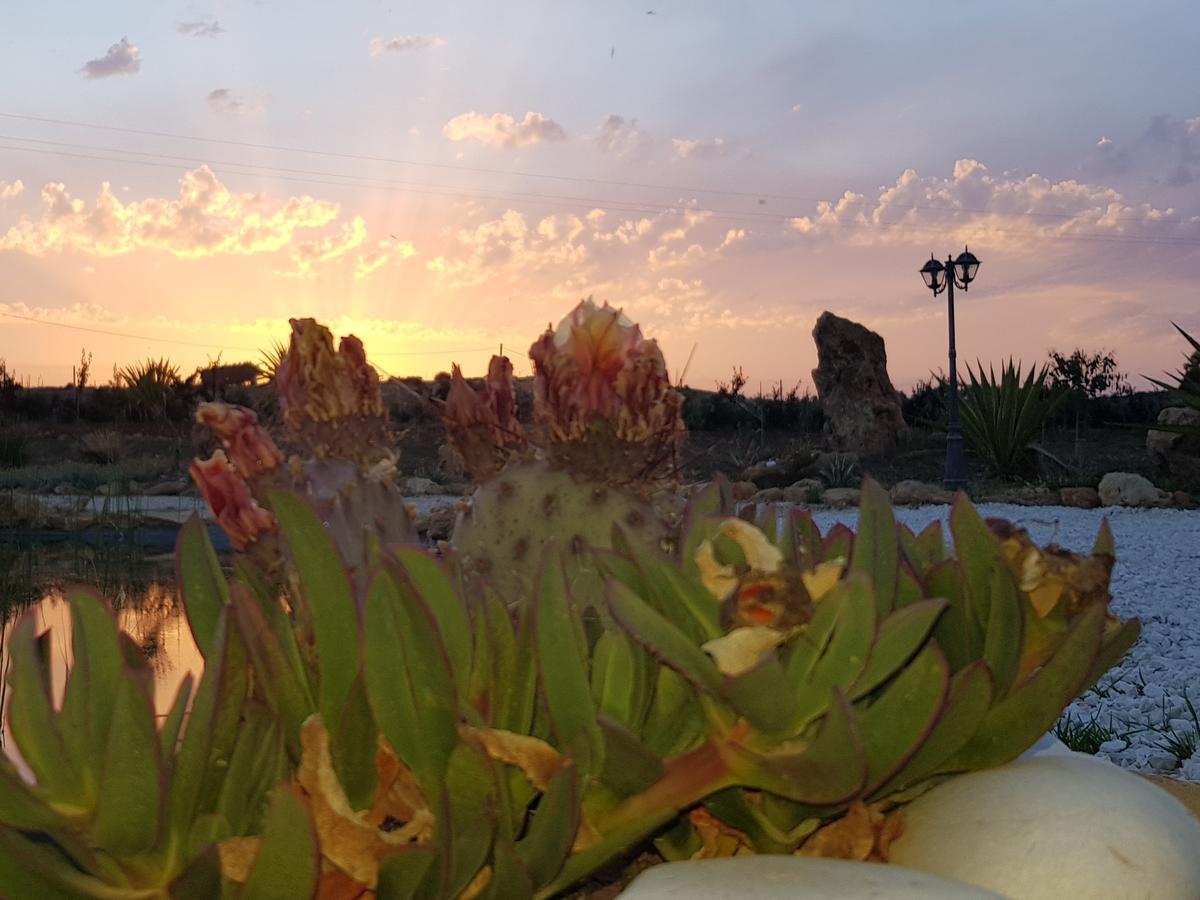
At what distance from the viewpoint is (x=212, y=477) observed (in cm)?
164

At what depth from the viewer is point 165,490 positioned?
13.8m

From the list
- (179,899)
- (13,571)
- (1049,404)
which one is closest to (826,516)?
(1049,404)

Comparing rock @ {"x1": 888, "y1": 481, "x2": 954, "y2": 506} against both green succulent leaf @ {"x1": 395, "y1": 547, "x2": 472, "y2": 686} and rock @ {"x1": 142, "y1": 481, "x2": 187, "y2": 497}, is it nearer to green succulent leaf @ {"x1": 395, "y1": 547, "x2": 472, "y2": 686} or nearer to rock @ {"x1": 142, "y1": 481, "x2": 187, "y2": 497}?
rock @ {"x1": 142, "y1": 481, "x2": 187, "y2": 497}

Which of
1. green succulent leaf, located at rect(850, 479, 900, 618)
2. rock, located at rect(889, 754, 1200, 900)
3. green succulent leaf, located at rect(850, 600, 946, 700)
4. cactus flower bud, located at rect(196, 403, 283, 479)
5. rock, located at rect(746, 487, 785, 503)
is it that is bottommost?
rock, located at rect(746, 487, 785, 503)

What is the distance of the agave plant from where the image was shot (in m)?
0.96

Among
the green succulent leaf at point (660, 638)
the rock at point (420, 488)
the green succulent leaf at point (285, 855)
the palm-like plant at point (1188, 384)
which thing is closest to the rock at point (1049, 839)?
the green succulent leaf at point (660, 638)

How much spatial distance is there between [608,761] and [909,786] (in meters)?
0.46

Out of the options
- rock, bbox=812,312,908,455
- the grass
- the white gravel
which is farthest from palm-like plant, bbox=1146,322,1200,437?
the grass

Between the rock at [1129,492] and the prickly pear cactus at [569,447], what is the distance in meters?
11.0

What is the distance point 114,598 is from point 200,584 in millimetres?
5330

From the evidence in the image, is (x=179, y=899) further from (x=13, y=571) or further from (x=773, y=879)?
(x=13, y=571)

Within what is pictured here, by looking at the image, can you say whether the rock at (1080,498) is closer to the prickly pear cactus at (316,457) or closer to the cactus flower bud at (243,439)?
the prickly pear cactus at (316,457)

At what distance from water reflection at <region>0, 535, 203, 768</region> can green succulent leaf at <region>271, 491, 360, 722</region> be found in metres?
2.59

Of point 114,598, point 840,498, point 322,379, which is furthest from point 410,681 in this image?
point 840,498
